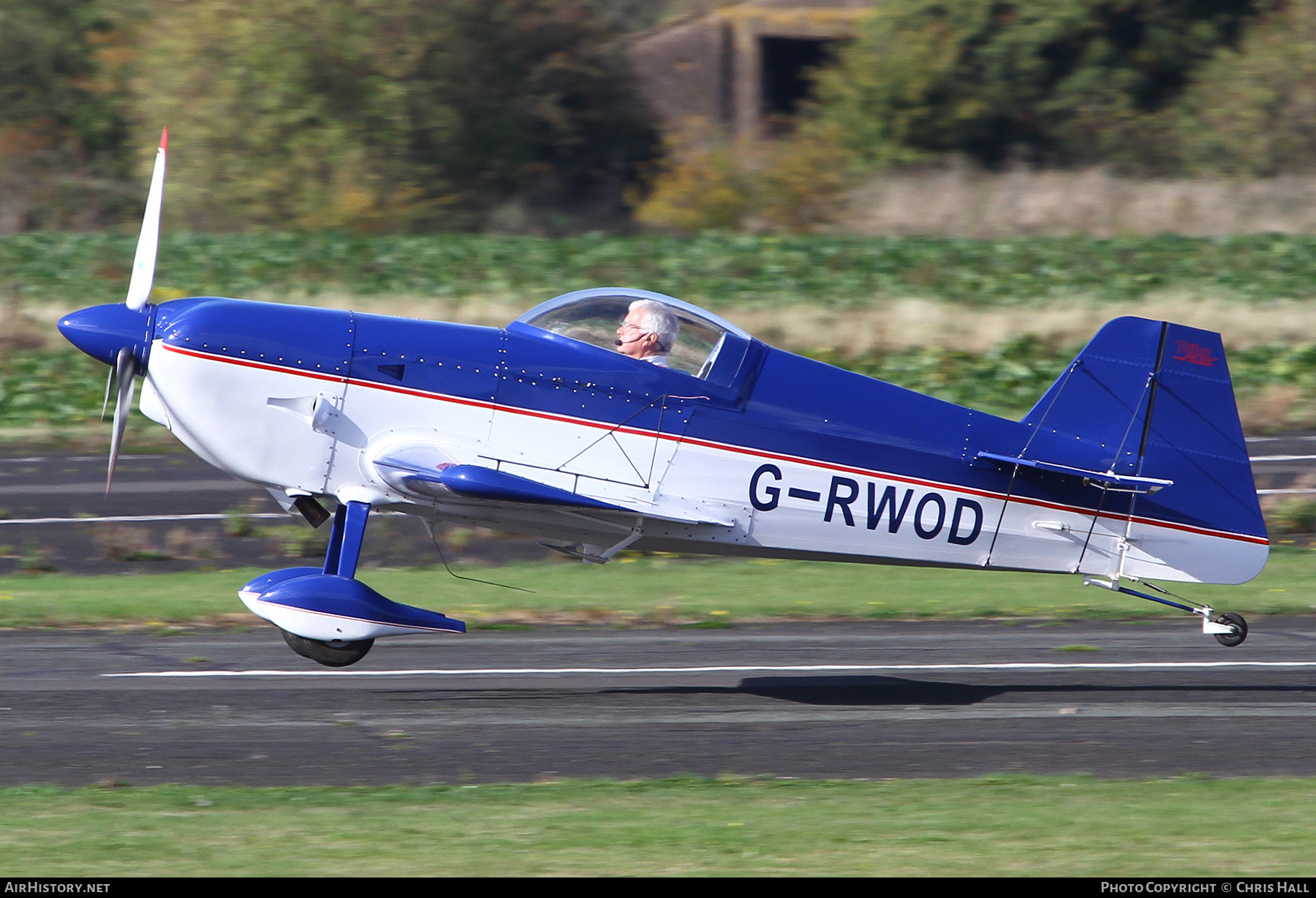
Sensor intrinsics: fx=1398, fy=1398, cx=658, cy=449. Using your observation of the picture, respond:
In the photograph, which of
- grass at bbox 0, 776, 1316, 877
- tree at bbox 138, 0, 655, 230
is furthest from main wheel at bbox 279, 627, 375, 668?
tree at bbox 138, 0, 655, 230

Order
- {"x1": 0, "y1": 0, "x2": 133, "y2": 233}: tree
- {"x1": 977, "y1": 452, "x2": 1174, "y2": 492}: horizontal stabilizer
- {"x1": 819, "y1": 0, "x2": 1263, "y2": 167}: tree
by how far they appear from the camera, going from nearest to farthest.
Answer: {"x1": 977, "y1": 452, "x2": 1174, "y2": 492}: horizontal stabilizer → {"x1": 0, "y1": 0, "x2": 133, "y2": 233}: tree → {"x1": 819, "y1": 0, "x2": 1263, "y2": 167}: tree

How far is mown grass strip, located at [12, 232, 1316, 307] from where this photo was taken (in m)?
28.2

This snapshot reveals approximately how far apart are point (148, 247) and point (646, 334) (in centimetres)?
331

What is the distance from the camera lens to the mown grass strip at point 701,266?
28219mm

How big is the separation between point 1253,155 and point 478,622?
136ft

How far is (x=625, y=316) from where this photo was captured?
354 inches

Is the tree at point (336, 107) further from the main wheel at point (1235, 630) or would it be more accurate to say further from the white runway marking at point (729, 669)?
the main wheel at point (1235, 630)

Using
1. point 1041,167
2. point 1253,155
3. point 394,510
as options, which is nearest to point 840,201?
point 1041,167

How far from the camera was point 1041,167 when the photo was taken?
48.1 m

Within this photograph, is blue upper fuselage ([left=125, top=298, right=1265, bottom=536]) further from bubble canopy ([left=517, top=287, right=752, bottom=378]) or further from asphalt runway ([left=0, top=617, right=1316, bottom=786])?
asphalt runway ([left=0, top=617, right=1316, bottom=786])

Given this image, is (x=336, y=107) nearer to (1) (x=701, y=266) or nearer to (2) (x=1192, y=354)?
(1) (x=701, y=266)

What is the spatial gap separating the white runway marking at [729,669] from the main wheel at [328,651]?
40 centimetres

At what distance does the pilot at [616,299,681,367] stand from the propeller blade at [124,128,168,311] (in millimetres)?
3035

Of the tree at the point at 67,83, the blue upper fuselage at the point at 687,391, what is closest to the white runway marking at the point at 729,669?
the blue upper fuselage at the point at 687,391
